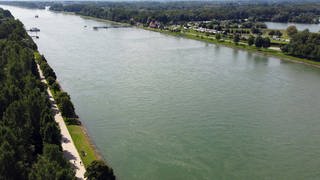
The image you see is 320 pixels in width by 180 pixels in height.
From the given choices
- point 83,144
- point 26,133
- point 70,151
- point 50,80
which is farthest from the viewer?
point 50,80

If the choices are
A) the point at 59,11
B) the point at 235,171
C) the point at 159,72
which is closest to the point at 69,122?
the point at 235,171

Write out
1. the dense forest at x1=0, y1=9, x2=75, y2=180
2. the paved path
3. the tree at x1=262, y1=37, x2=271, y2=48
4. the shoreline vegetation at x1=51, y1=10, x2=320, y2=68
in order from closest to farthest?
the dense forest at x1=0, y1=9, x2=75, y2=180
the paved path
the shoreline vegetation at x1=51, y1=10, x2=320, y2=68
the tree at x1=262, y1=37, x2=271, y2=48

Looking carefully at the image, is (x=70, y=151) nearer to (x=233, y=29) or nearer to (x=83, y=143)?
(x=83, y=143)

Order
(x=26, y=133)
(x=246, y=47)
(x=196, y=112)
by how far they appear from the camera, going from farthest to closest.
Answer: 1. (x=246, y=47)
2. (x=196, y=112)
3. (x=26, y=133)

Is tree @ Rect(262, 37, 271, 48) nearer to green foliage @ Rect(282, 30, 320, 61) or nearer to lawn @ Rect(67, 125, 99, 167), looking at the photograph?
green foliage @ Rect(282, 30, 320, 61)

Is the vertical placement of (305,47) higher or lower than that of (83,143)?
higher

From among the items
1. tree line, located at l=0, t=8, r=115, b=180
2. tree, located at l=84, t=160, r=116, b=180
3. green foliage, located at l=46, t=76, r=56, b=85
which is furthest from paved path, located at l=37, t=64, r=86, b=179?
green foliage, located at l=46, t=76, r=56, b=85

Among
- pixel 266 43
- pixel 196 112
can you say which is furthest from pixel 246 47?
pixel 196 112
